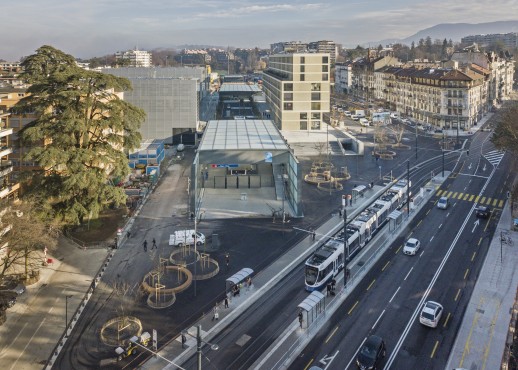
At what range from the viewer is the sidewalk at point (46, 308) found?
28.6 metres

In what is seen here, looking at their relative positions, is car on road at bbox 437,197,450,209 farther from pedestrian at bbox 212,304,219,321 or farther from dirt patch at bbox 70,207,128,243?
dirt patch at bbox 70,207,128,243

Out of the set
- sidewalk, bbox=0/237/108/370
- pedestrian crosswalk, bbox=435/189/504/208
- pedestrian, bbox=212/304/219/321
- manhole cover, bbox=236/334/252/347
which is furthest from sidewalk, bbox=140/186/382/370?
pedestrian crosswalk, bbox=435/189/504/208

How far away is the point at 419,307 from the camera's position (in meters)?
33.3

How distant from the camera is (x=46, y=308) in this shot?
33.9 m

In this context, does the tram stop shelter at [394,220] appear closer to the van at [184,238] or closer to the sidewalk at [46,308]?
the van at [184,238]

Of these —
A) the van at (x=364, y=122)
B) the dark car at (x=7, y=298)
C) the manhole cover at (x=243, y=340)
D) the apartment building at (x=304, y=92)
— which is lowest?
the manhole cover at (x=243, y=340)

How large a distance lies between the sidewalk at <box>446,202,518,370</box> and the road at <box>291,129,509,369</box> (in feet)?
2.05

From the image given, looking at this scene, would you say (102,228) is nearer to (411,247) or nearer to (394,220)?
(394,220)

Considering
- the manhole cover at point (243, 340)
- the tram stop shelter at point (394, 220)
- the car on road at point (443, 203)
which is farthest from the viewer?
the car on road at point (443, 203)

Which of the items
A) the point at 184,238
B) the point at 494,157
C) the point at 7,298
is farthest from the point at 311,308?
the point at 494,157

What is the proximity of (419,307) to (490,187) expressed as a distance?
4108 cm

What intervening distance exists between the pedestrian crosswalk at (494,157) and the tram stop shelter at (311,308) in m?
62.2

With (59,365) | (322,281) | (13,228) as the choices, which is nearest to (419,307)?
(322,281)

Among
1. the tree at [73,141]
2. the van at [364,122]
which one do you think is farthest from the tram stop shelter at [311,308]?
the van at [364,122]
